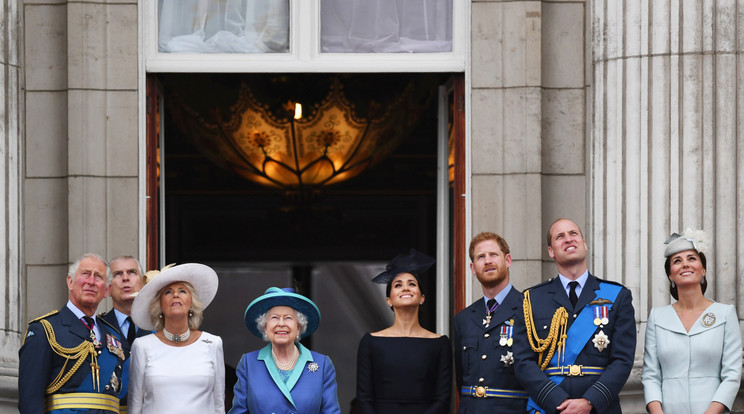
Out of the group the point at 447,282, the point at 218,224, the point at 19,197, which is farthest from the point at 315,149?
the point at 19,197

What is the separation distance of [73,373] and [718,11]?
15.6ft

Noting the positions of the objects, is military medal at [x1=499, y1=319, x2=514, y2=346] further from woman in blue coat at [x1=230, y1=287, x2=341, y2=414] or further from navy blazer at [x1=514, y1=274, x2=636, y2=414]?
woman in blue coat at [x1=230, y1=287, x2=341, y2=414]

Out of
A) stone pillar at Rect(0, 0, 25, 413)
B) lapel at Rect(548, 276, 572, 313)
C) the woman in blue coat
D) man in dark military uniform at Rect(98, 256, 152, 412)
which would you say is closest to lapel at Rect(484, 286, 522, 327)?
lapel at Rect(548, 276, 572, 313)

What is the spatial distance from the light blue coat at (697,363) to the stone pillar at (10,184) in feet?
13.1

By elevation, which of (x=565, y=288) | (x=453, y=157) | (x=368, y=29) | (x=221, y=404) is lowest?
(x=221, y=404)

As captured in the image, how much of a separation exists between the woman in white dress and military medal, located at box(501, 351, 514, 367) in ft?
5.08

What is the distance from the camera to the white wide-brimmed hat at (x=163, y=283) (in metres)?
7.41

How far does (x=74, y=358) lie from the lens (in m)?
7.14

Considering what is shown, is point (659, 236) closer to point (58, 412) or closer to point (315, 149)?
point (58, 412)

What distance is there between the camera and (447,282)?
10258 mm

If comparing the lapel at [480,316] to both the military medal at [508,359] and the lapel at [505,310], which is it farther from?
the military medal at [508,359]

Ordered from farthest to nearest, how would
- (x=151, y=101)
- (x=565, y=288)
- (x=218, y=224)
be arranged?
(x=218, y=224), (x=151, y=101), (x=565, y=288)

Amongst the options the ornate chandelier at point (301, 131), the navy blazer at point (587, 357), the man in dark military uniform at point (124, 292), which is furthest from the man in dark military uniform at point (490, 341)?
the ornate chandelier at point (301, 131)

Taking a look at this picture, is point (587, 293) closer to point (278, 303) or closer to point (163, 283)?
point (278, 303)
